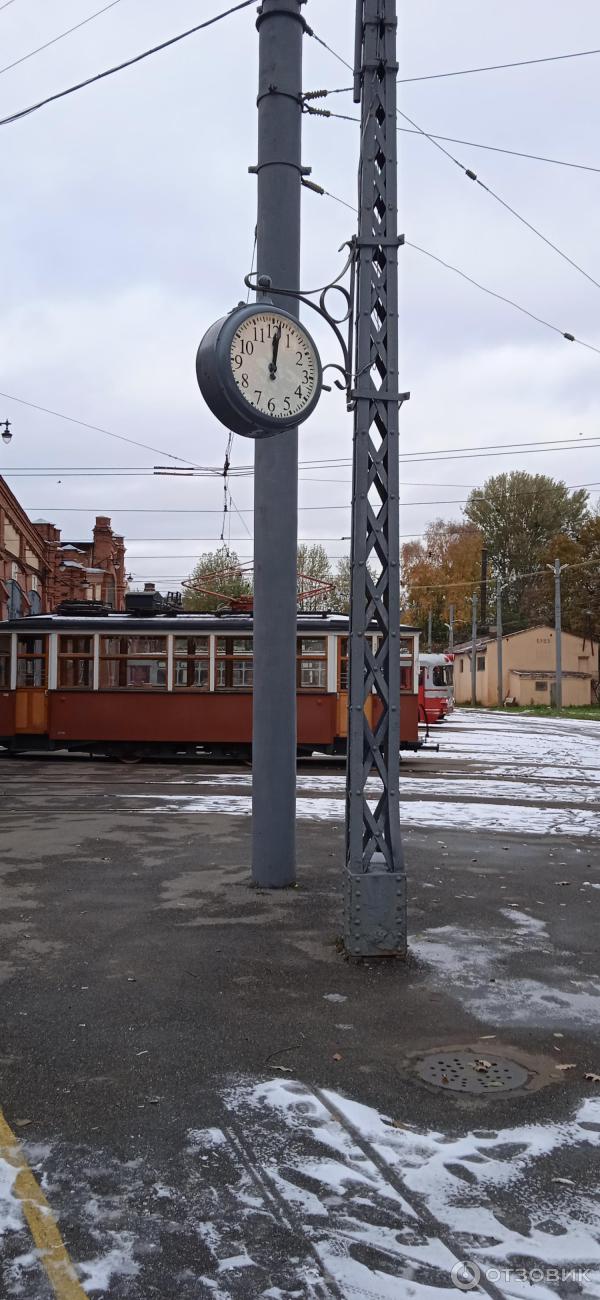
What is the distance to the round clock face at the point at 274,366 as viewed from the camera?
6270 mm

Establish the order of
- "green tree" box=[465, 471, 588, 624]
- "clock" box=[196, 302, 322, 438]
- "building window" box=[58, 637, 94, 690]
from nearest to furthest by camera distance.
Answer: "clock" box=[196, 302, 322, 438] → "building window" box=[58, 637, 94, 690] → "green tree" box=[465, 471, 588, 624]

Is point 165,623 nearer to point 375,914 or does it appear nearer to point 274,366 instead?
point 274,366

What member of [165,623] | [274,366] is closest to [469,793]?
[165,623]

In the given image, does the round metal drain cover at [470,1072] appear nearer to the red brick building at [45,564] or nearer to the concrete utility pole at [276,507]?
the concrete utility pole at [276,507]

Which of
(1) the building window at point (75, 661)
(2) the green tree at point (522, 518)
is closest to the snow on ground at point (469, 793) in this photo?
(1) the building window at point (75, 661)

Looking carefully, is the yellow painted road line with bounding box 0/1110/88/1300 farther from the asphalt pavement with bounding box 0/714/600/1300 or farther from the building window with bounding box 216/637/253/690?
the building window with bounding box 216/637/253/690

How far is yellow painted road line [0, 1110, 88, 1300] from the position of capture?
2805 mm

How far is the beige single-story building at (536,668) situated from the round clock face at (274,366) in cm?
5690

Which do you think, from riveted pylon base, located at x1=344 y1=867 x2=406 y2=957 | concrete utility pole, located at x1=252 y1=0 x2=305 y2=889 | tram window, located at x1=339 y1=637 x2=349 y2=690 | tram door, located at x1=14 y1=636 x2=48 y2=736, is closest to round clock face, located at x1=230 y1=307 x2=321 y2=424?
concrete utility pole, located at x1=252 y1=0 x2=305 y2=889

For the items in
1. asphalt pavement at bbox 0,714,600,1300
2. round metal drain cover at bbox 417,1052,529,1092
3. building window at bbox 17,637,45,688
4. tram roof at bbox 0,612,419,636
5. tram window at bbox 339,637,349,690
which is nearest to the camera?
asphalt pavement at bbox 0,714,600,1300

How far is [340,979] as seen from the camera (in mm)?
5609

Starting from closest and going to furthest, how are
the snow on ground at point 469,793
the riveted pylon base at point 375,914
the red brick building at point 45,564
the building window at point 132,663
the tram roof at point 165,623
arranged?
the riveted pylon base at point 375,914 < the snow on ground at point 469,793 < the tram roof at point 165,623 < the building window at point 132,663 < the red brick building at point 45,564

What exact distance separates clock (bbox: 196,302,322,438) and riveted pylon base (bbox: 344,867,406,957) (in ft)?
9.57

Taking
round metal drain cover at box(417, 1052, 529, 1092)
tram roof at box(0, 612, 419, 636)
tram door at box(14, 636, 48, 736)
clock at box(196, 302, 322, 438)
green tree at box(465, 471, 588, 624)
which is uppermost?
green tree at box(465, 471, 588, 624)
